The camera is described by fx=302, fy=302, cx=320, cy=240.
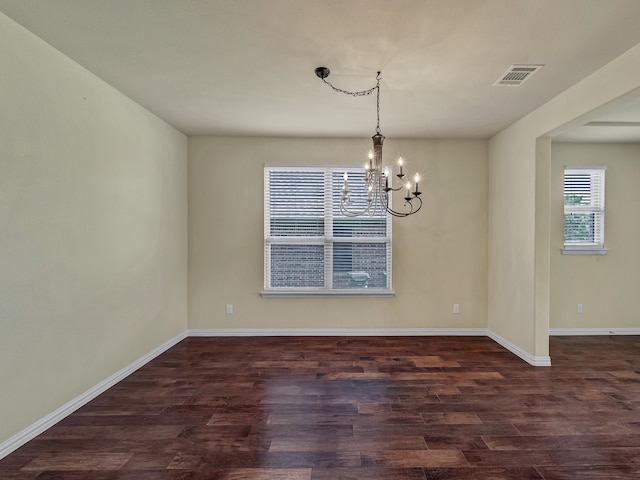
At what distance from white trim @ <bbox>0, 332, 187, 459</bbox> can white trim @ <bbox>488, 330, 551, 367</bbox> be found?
4068 mm

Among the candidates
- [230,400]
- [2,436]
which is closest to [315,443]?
[230,400]

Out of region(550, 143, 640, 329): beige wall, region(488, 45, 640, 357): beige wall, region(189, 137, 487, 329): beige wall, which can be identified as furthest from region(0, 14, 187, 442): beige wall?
region(550, 143, 640, 329): beige wall

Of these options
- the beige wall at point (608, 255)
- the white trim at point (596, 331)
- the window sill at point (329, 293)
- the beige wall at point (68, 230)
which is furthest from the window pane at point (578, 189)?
the beige wall at point (68, 230)

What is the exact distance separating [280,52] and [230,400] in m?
2.71

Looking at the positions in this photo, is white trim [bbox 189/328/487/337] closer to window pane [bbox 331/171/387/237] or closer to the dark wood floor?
the dark wood floor

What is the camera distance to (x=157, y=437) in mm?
2041

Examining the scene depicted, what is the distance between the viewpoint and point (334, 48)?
208cm


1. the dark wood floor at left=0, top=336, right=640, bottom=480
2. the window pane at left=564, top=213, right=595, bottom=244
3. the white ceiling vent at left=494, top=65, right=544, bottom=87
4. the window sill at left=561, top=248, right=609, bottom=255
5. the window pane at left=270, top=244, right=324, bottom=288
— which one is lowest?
the dark wood floor at left=0, top=336, right=640, bottom=480

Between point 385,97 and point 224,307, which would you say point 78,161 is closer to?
point 224,307

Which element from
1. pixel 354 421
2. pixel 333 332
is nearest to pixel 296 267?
pixel 333 332

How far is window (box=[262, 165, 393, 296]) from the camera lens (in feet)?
13.5

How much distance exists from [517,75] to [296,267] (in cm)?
307

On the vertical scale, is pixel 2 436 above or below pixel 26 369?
below

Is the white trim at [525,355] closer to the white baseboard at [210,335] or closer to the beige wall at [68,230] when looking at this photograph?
the white baseboard at [210,335]
